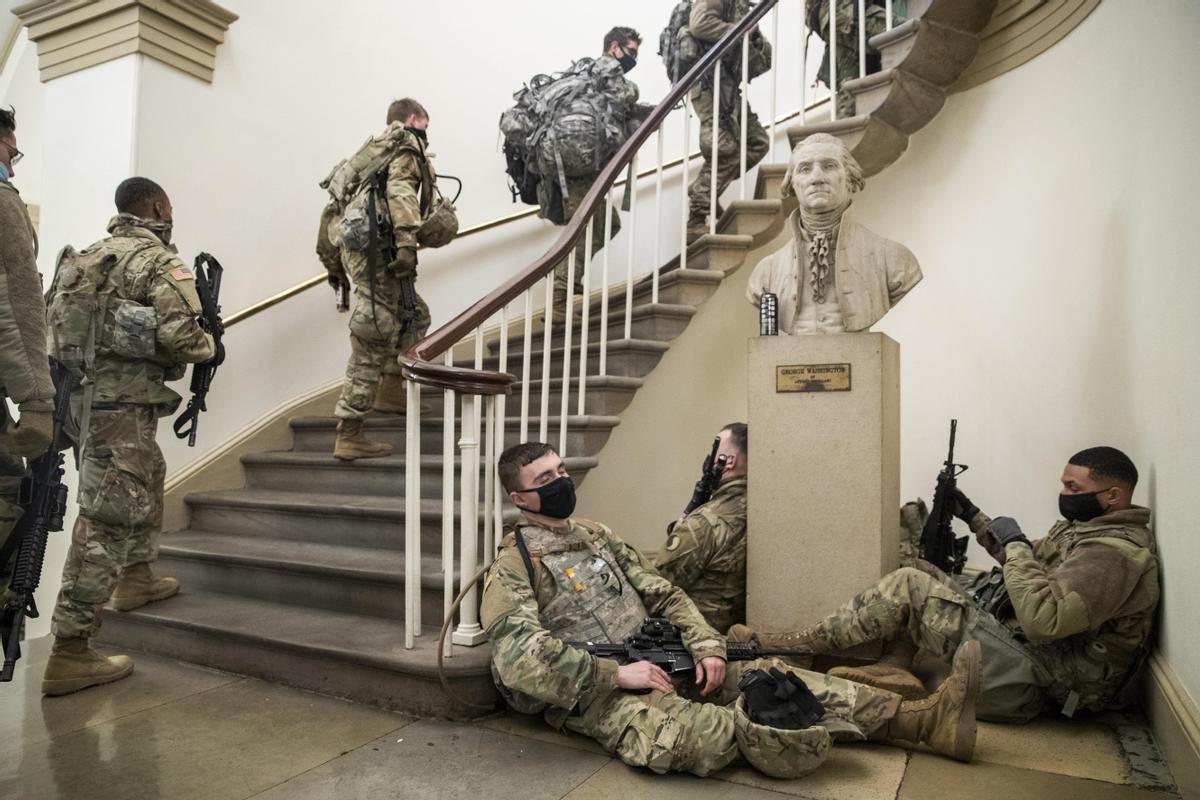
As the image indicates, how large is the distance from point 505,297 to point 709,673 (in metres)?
1.38

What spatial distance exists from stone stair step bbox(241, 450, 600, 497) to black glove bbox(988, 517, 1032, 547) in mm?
1457

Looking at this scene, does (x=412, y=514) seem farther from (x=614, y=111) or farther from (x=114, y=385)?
(x=614, y=111)

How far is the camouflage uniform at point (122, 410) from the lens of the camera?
96.1 inches

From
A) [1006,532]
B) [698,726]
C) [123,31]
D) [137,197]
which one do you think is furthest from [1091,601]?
[123,31]

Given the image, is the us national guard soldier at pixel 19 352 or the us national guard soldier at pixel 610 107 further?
the us national guard soldier at pixel 610 107

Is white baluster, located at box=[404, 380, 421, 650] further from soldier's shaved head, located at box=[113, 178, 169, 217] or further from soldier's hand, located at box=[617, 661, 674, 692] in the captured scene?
soldier's shaved head, located at box=[113, 178, 169, 217]

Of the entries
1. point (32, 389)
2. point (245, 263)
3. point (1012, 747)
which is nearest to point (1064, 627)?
point (1012, 747)

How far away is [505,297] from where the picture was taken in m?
2.66

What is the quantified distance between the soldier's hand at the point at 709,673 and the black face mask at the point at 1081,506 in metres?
1.11

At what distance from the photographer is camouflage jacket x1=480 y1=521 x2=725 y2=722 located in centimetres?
189

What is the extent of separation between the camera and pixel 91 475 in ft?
8.31

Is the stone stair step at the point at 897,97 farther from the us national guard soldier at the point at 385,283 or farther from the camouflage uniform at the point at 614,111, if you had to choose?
the us national guard soldier at the point at 385,283

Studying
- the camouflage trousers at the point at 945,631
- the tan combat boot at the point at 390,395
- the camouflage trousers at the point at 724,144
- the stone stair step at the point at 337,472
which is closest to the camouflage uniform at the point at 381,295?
the stone stair step at the point at 337,472

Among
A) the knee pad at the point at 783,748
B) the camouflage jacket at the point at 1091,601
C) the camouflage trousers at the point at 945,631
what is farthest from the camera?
the camouflage trousers at the point at 945,631
